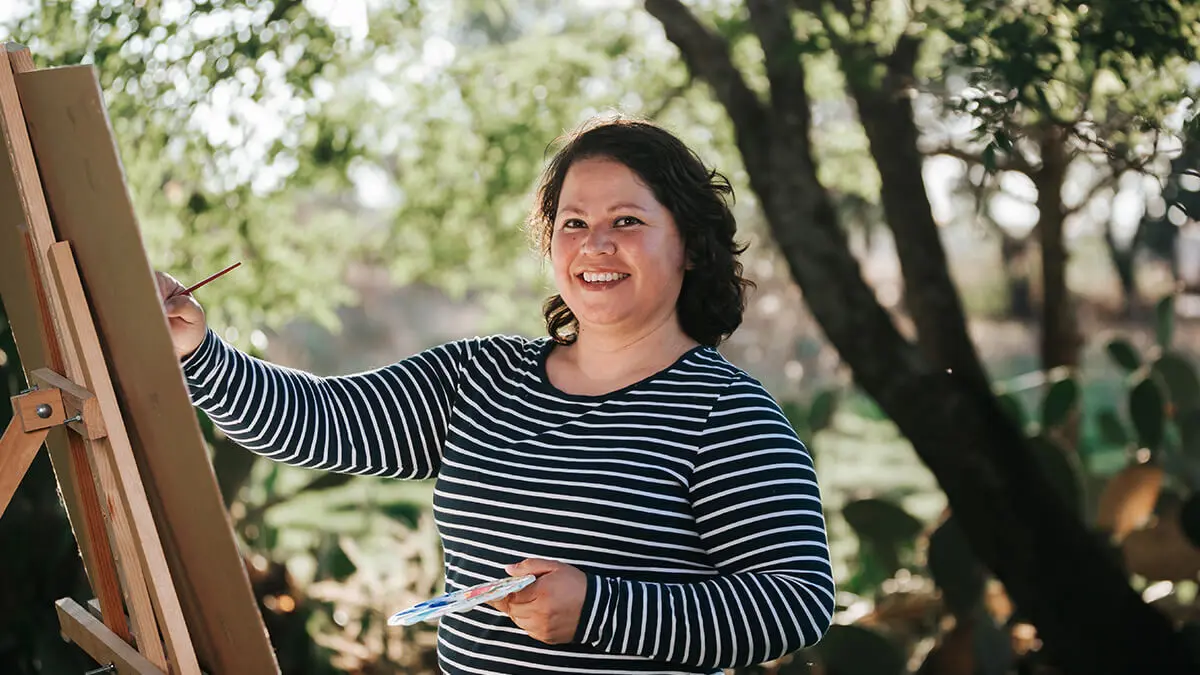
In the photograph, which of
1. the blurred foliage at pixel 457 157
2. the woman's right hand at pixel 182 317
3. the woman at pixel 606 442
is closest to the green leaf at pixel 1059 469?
the blurred foliage at pixel 457 157

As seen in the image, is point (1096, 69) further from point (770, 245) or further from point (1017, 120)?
point (770, 245)

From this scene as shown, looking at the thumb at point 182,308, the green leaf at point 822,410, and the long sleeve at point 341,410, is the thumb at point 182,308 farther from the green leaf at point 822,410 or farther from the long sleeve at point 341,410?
the green leaf at point 822,410

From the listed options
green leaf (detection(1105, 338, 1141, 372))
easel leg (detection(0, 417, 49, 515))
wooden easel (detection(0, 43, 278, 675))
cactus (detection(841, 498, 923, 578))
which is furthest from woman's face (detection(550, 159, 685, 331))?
green leaf (detection(1105, 338, 1141, 372))

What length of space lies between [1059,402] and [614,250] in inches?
102

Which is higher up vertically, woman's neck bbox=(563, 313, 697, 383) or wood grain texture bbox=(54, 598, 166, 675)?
woman's neck bbox=(563, 313, 697, 383)

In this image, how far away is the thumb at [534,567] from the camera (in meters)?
1.31

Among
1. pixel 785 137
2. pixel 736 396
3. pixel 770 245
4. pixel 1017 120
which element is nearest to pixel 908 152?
pixel 785 137

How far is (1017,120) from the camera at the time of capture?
2.51 meters

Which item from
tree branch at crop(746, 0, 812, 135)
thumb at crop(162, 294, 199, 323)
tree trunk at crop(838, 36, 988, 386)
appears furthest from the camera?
tree trunk at crop(838, 36, 988, 386)

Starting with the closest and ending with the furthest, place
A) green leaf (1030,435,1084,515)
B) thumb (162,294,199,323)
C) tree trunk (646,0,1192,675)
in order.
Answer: thumb (162,294,199,323)
tree trunk (646,0,1192,675)
green leaf (1030,435,1084,515)

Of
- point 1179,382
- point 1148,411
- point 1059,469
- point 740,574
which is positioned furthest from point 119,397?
point 1179,382

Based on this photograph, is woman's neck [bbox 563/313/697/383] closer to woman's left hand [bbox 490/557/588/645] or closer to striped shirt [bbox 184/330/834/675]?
striped shirt [bbox 184/330/834/675]

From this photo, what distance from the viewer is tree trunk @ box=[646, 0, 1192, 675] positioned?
113 inches

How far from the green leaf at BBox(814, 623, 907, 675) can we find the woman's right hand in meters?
1.95
